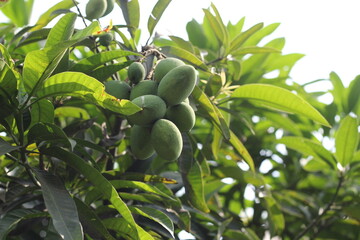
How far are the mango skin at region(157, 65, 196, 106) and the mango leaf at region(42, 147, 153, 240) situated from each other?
20 cm

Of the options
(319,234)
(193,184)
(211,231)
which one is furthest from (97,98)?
(319,234)

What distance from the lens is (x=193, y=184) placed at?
129cm

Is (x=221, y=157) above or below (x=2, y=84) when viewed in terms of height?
below

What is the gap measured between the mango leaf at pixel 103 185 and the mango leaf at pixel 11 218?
6.8 inches

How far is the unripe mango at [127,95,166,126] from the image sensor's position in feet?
3.22

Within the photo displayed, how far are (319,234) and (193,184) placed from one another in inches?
42.2

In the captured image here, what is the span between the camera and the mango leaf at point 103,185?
0.99m

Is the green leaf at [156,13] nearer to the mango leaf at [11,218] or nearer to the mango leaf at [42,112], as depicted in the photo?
the mango leaf at [42,112]

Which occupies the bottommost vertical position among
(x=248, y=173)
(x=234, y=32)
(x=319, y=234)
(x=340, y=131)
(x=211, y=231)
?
(x=319, y=234)

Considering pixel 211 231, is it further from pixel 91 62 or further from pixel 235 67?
pixel 91 62

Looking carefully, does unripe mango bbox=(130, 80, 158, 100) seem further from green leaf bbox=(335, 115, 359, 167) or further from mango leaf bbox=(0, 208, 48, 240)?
green leaf bbox=(335, 115, 359, 167)

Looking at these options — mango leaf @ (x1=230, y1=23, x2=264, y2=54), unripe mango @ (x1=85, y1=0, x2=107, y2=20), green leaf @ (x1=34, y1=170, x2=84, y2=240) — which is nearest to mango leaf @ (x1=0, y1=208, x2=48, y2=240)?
green leaf @ (x1=34, y1=170, x2=84, y2=240)

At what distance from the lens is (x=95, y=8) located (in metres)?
1.26

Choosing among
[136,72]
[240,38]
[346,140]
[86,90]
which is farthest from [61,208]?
[346,140]
